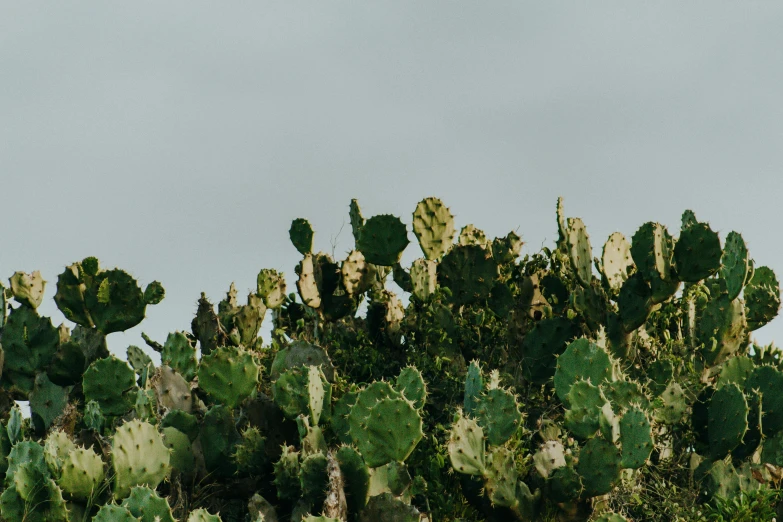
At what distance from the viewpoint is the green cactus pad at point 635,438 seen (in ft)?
19.0

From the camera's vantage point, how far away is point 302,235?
29.5 feet

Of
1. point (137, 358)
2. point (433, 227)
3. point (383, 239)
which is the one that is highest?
point (433, 227)

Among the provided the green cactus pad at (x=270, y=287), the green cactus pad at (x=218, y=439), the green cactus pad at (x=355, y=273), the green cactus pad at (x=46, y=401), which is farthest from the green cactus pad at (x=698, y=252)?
the green cactus pad at (x=46, y=401)

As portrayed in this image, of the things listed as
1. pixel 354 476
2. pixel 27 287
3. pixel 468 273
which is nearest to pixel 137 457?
pixel 354 476

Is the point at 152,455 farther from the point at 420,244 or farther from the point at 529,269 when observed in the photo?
the point at 529,269

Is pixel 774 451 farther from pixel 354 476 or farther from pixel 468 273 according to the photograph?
pixel 354 476

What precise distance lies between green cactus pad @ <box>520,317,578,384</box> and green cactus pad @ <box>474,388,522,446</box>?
1.48m

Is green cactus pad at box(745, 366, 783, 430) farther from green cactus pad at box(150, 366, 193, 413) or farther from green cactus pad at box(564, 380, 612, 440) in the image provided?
green cactus pad at box(150, 366, 193, 413)

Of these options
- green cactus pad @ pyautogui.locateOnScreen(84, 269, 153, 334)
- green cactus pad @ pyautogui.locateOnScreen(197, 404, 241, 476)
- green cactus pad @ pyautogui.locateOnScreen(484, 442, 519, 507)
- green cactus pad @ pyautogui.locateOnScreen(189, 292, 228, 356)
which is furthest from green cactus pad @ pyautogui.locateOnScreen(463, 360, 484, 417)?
green cactus pad @ pyautogui.locateOnScreen(189, 292, 228, 356)

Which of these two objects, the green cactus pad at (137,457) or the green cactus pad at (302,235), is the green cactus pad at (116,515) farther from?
the green cactus pad at (302,235)

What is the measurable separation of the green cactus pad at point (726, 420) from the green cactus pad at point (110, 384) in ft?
12.9

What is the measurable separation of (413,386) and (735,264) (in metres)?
2.72

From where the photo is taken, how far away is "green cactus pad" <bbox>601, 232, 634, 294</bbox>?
7715mm

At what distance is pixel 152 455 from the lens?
19.1ft
